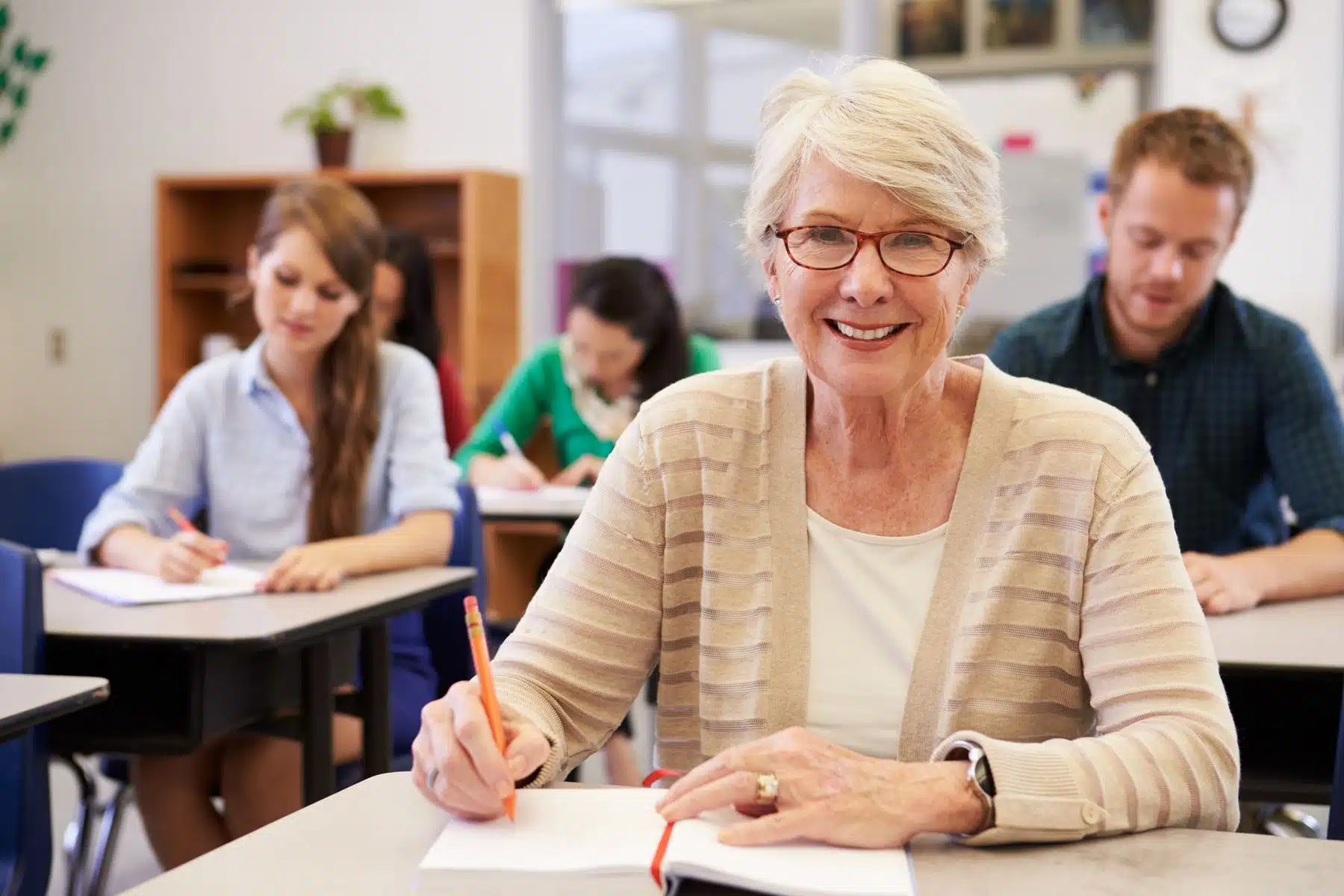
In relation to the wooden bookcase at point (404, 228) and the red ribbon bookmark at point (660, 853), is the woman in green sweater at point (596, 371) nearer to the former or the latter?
the wooden bookcase at point (404, 228)

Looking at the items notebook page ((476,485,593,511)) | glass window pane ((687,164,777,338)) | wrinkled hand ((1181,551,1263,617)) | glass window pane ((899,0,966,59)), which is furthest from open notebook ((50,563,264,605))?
glass window pane ((899,0,966,59))

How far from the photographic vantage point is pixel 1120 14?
17.4 ft

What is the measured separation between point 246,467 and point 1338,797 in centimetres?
193

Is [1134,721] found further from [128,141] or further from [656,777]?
[128,141]

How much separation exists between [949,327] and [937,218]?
0.40 ft

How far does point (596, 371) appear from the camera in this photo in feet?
12.8

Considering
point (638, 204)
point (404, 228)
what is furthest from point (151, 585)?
point (638, 204)

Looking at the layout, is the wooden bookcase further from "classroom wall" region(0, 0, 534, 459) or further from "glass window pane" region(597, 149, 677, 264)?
→ "glass window pane" region(597, 149, 677, 264)

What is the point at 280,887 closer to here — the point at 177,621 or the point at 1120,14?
the point at 177,621

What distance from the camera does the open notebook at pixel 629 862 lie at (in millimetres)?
975

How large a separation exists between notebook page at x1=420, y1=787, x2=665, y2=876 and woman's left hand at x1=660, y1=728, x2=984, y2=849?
0.13 ft

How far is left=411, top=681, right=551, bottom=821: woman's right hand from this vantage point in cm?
112

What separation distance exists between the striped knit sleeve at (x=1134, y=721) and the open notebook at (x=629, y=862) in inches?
5.1

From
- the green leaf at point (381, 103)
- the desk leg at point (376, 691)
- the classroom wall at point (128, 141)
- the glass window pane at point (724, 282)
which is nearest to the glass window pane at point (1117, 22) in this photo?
the glass window pane at point (724, 282)
